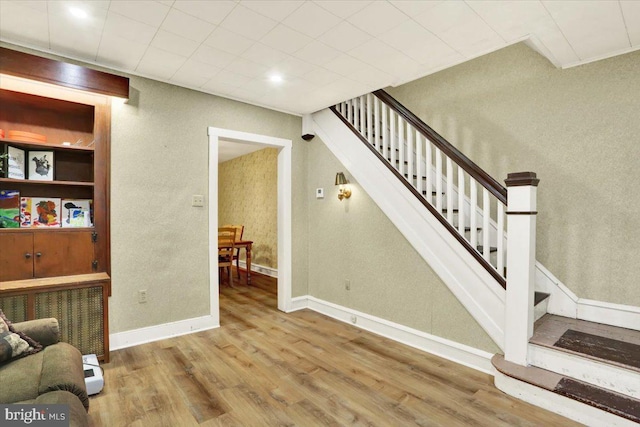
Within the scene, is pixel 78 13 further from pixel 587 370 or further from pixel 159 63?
pixel 587 370

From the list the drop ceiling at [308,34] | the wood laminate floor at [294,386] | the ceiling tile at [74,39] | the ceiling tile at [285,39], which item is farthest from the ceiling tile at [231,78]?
the wood laminate floor at [294,386]

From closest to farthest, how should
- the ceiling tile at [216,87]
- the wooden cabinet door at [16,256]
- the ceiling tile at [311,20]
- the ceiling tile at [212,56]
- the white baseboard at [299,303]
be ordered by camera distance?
the ceiling tile at [311,20], the wooden cabinet door at [16,256], the ceiling tile at [212,56], the ceiling tile at [216,87], the white baseboard at [299,303]

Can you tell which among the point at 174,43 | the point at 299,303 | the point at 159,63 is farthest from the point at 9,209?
the point at 299,303

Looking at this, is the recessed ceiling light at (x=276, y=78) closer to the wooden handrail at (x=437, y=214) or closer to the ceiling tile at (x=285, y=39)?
the ceiling tile at (x=285, y=39)

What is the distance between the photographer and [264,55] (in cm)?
269

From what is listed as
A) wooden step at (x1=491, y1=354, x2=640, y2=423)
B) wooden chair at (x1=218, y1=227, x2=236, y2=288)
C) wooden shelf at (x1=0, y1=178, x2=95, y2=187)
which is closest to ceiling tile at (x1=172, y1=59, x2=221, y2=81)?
wooden shelf at (x1=0, y1=178, x2=95, y2=187)

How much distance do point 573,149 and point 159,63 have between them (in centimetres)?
371

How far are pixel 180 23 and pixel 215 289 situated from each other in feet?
8.46

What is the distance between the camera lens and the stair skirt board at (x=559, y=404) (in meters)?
1.87

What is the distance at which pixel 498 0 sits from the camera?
6.47 feet

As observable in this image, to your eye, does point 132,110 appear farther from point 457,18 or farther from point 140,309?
point 457,18

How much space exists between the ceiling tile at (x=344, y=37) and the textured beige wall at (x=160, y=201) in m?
1.68

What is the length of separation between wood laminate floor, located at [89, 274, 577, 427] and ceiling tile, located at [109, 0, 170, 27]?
8.50 feet

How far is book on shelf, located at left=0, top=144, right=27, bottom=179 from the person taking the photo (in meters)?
2.55
